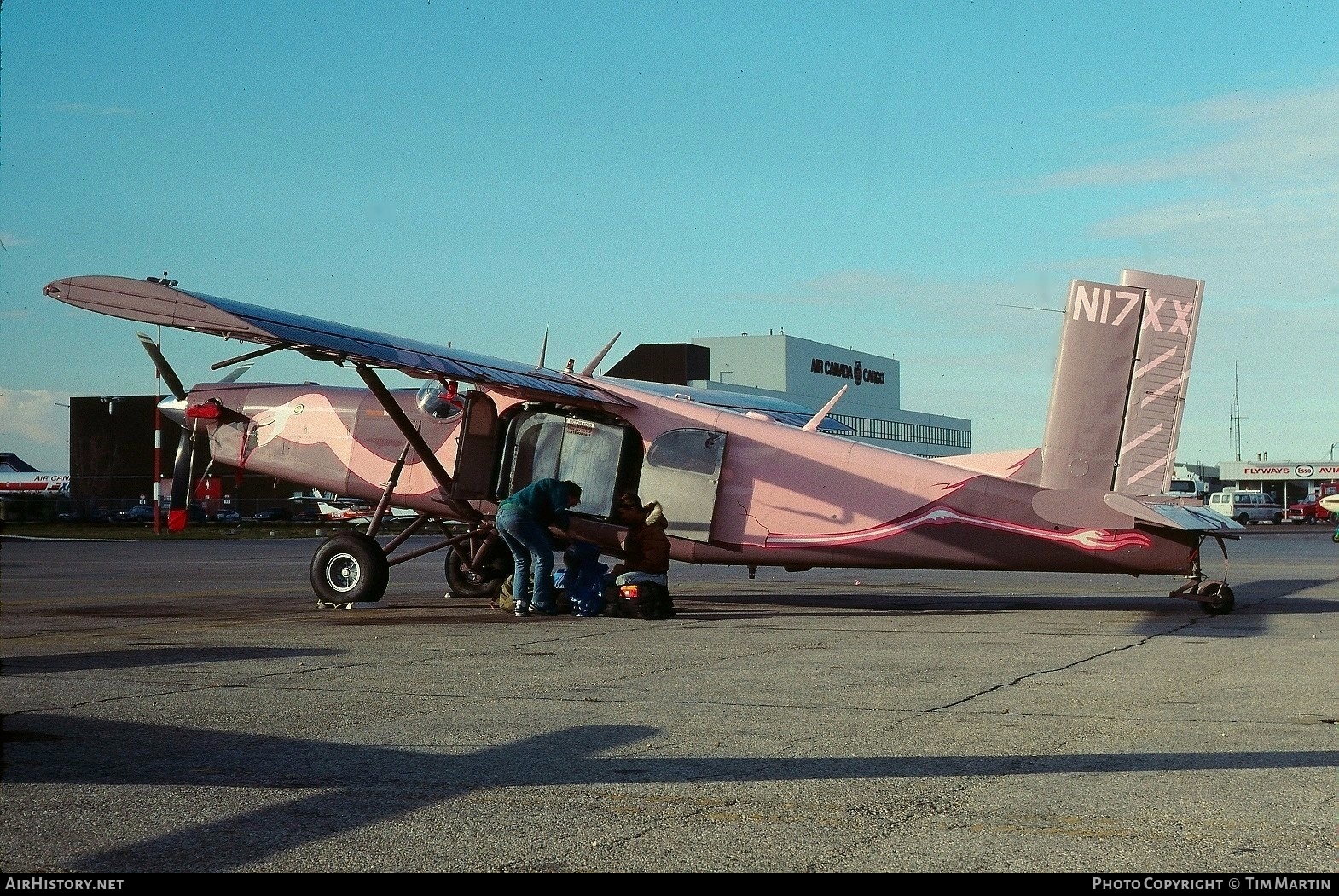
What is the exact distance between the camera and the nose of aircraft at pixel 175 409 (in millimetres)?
18906

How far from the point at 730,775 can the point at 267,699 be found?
3711 millimetres

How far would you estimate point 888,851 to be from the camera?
4773 millimetres

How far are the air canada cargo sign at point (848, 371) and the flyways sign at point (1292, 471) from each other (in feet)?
144

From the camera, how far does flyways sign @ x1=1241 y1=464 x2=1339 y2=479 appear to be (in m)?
129

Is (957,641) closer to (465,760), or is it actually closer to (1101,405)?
(1101,405)

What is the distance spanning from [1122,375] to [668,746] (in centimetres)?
1006

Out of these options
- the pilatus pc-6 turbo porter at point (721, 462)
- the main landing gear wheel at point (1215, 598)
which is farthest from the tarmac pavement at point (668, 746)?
the pilatus pc-6 turbo porter at point (721, 462)

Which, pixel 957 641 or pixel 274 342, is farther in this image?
pixel 274 342

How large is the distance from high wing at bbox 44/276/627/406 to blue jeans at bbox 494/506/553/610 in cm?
174

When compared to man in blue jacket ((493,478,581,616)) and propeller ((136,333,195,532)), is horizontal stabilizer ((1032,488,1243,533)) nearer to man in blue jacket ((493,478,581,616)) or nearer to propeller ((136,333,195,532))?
man in blue jacket ((493,478,581,616))

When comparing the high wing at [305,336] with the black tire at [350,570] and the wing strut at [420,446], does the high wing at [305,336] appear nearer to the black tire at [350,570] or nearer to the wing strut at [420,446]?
the wing strut at [420,446]

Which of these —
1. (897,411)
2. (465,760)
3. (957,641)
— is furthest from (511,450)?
(897,411)

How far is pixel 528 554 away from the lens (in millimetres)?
15680

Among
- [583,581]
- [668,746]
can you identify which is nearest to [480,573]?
[583,581]
